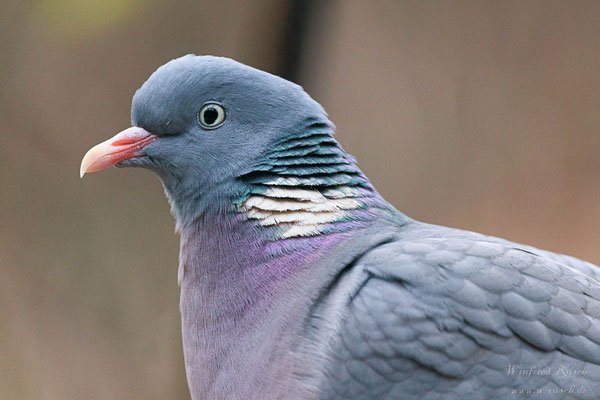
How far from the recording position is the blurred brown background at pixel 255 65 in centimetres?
457

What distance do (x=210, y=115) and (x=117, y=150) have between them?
1.11 feet

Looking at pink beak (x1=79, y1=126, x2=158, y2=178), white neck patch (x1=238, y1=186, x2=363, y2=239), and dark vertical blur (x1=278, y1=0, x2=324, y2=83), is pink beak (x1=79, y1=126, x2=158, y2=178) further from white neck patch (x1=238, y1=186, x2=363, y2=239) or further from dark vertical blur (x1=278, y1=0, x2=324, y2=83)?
dark vertical blur (x1=278, y1=0, x2=324, y2=83)

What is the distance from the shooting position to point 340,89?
5070 mm

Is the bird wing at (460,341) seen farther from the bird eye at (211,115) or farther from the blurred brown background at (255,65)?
the blurred brown background at (255,65)

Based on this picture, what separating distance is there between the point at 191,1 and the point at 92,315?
2299 mm

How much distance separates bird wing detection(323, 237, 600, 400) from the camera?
6.32ft

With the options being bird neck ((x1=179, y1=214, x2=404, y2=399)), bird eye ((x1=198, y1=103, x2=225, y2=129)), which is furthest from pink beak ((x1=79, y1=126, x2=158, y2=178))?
bird neck ((x1=179, y1=214, x2=404, y2=399))

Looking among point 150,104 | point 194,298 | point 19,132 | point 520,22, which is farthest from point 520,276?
point 19,132

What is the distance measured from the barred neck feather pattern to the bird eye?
23 cm

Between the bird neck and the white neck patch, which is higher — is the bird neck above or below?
below

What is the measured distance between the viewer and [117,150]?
7.87 feet

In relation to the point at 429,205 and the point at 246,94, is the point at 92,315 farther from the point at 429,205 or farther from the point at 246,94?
the point at 246,94

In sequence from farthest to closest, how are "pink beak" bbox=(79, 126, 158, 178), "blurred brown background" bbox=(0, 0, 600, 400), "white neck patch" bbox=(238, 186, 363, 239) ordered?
"blurred brown background" bbox=(0, 0, 600, 400), "pink beak" bbox=(79, 126, 158, 178), "white neck patch" bbox=(238, 186, 363, 239)

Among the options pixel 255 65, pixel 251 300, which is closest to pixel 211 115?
pixel 251 300
